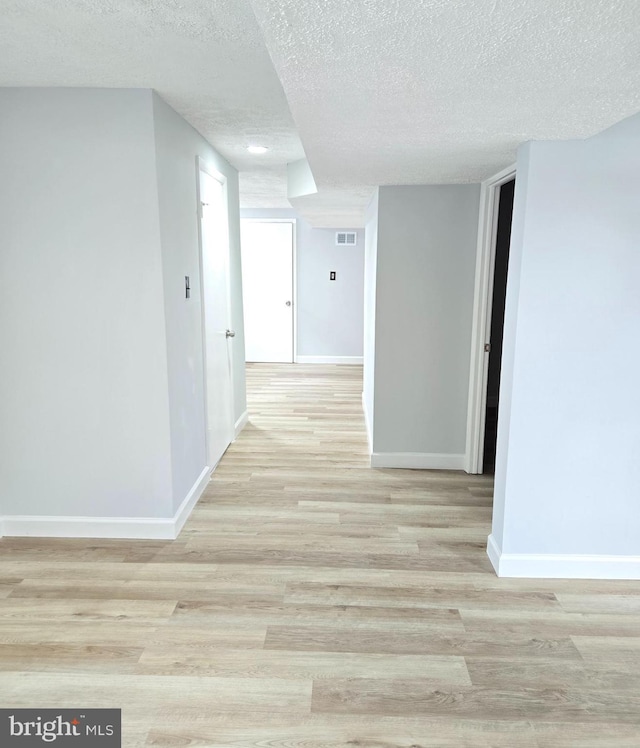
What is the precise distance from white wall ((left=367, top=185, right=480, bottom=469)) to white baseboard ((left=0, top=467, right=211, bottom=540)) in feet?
5.72

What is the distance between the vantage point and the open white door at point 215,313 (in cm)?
359

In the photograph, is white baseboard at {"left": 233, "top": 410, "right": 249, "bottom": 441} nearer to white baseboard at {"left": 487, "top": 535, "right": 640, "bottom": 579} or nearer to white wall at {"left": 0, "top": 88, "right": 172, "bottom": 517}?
white wall at {"left": 0, "top": 88, "right": 172, "bottom": 517}

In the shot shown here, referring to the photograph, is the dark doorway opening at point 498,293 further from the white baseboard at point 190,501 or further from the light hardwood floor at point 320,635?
the white baseboard at point 190,501

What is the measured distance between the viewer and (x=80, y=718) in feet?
5.83

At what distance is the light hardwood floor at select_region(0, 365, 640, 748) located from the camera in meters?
1.77

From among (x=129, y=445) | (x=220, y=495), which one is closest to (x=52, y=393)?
(x=129, y=445)

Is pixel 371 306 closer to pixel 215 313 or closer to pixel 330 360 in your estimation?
pixel 215 313

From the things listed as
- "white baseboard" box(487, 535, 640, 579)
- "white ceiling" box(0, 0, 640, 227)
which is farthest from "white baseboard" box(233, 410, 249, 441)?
"white baseboard" box(487, 535, 640, 579)

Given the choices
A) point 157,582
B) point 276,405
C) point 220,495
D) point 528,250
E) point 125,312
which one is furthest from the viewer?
point 276,405

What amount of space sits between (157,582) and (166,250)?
1671 millimetres

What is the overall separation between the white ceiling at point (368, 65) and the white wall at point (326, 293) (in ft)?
16.2

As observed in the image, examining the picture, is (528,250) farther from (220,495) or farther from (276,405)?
(276,405)

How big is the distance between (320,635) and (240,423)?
2.89m

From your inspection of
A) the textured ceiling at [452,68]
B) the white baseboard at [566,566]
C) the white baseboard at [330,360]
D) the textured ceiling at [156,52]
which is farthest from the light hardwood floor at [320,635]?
the white baseboard at [330,360]
